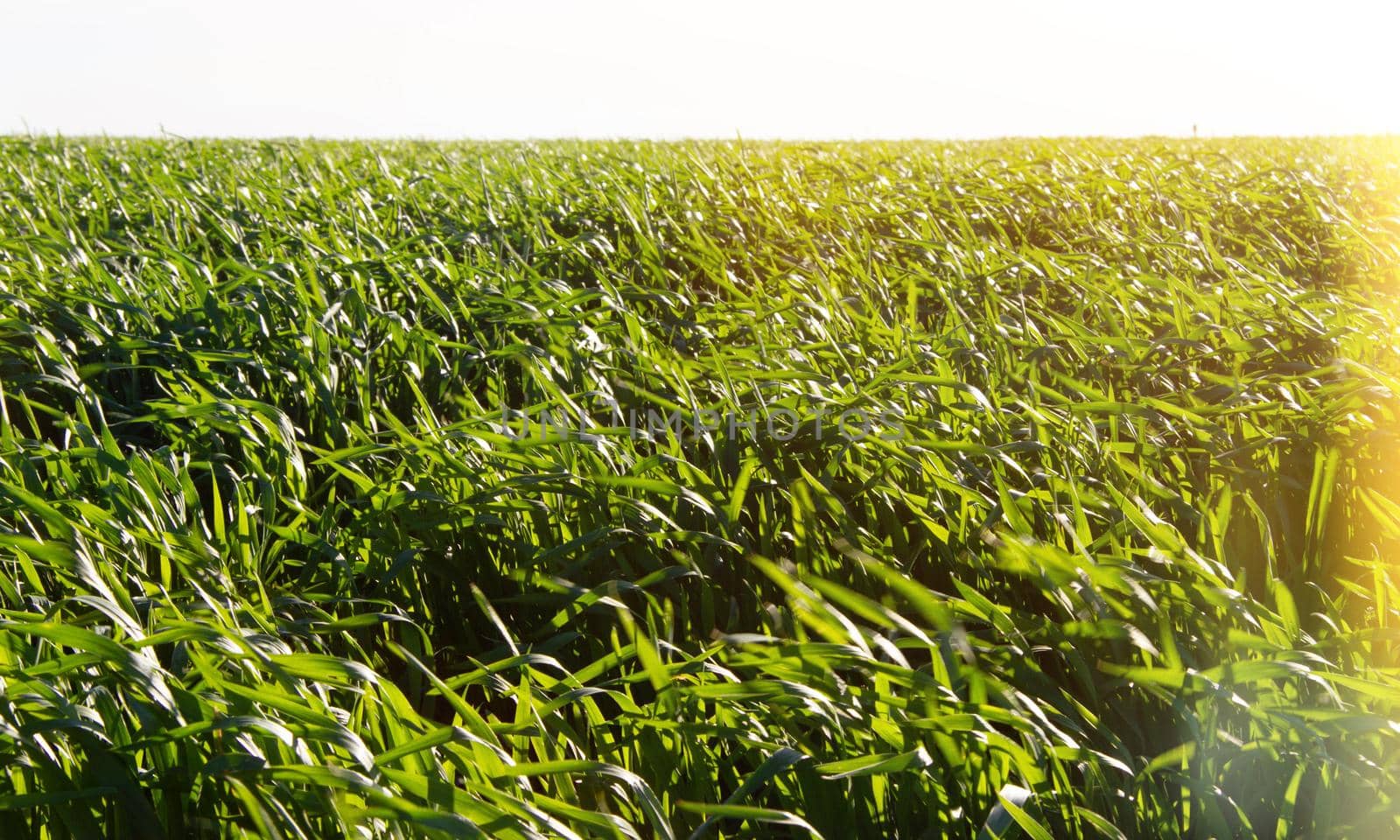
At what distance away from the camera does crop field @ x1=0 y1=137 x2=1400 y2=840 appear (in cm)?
122

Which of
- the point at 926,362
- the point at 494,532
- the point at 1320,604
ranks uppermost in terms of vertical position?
the point at 926,362

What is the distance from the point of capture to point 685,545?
1896mm

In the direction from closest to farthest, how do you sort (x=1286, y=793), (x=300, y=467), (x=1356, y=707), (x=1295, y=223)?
(x=1286, y=793)
(x=1356, y=707)
(x=300, y=467)
(x=1295, y=223)

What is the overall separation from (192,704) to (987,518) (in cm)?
116

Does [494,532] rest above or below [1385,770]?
above

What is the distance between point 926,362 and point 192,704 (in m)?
1.74

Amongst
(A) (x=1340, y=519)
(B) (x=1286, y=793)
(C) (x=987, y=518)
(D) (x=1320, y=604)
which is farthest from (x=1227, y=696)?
(A) (x=1340, y=519)

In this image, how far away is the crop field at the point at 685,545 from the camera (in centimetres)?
122

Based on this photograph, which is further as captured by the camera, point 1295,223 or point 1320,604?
point 1295,223

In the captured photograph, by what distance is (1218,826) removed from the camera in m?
1.25

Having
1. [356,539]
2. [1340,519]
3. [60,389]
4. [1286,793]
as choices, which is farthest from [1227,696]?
[60,389]

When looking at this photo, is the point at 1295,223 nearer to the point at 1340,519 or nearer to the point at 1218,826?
the point at 1340,519

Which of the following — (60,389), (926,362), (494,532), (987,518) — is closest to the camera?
(987,518)

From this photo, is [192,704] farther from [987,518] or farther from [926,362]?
[926,362]
